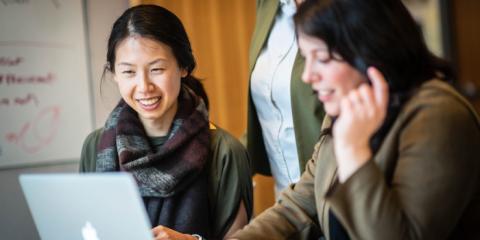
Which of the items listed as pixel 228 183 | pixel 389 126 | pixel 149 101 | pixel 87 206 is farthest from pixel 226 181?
pixel 389 126

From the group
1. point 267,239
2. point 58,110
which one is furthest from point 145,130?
point 58,110

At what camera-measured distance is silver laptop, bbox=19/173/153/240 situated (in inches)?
34.6

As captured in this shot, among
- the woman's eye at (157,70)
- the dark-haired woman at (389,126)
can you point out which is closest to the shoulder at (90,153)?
the woman's eye at (157,70)

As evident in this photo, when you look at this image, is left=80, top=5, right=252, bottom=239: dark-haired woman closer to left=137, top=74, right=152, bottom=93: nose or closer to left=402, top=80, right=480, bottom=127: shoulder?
left=137, top=74, right=152, bottom=93: nose

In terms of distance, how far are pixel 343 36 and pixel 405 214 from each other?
0.27 metres

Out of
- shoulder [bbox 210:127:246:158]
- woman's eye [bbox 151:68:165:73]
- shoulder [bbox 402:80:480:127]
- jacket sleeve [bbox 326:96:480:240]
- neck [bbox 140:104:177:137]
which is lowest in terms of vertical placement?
shoulder [bbox 210:127:246:158]

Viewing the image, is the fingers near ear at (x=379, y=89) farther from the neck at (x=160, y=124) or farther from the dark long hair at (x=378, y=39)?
the neck at (x=160, y=124)

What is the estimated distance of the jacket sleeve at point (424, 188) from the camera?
2.63ft

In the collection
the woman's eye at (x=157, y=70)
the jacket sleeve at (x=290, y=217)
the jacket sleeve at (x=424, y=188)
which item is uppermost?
the woman's eye at (x=157, y=70)

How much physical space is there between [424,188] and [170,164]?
723 millimetres

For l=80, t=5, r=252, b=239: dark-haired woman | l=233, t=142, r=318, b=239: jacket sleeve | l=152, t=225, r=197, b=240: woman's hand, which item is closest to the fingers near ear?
l=233, t=142, r=318, b=239: jacket sleeve

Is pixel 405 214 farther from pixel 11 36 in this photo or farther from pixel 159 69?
pixel 11 36

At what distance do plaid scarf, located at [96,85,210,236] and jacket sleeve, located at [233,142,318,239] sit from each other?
277 mm

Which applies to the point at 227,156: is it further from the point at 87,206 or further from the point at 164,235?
the point at 87,206
